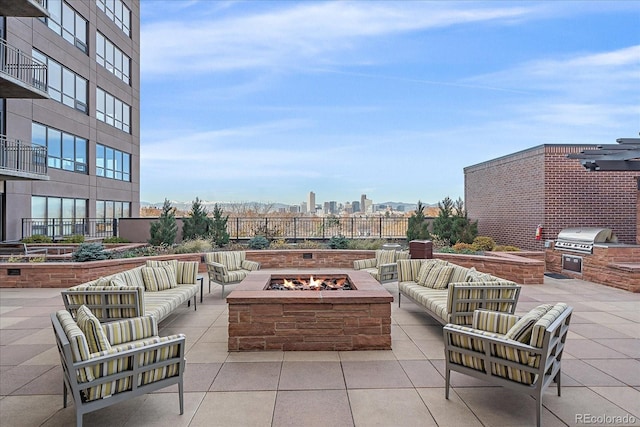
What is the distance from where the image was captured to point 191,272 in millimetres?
8328

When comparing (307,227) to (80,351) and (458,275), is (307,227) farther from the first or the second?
(80,351)

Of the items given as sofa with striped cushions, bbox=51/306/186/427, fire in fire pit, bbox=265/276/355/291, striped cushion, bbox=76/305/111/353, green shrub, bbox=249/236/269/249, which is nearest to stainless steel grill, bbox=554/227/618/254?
fire in fire pit, bbox=265/276/355/291

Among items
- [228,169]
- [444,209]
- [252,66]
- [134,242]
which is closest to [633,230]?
[444,209]

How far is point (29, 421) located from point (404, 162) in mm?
25823

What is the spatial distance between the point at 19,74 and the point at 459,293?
727 inches

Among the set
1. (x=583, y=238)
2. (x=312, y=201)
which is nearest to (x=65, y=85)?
(x=312, y=201)

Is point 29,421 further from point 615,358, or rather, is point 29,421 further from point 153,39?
point 153,39

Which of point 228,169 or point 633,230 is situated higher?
point 228,169

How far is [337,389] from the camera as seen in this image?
437 cm

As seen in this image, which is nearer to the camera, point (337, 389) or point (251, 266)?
point (337, 389)

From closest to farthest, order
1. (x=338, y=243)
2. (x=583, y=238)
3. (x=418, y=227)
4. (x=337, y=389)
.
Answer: (x=337, y=389)
(x=583, y=238)
(x=338, y=243)
(x=418, y=227)

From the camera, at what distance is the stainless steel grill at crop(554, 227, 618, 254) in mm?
11367

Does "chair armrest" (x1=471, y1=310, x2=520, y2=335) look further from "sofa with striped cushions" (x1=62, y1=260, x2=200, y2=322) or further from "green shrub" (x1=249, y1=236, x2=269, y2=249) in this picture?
"green shrub" (x1=249, y1=236, x2=269, y2=249)

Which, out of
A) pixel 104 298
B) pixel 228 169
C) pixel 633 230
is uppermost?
pixel 228 169
